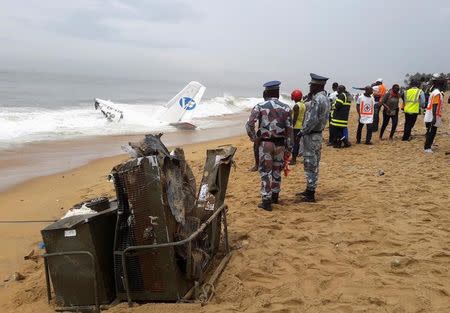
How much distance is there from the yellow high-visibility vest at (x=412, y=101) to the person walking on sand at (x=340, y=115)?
162 cm

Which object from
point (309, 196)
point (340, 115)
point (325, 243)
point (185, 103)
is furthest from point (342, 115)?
point (185, 103)

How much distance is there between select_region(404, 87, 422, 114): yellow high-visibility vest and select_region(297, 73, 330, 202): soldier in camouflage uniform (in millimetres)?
5843

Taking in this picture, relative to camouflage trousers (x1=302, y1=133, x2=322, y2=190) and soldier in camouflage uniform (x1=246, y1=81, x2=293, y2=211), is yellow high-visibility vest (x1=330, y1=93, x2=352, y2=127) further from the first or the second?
soldier in camouflage uniform (x1=246, y1=81, x2=293, y2=211)

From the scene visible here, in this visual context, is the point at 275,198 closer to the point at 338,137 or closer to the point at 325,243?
the point at 325,243

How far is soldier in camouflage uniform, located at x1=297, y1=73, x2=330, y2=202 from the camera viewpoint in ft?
20.5

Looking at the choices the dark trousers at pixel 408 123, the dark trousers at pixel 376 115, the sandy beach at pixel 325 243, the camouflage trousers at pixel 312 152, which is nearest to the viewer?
the sandy beach at pixel 325 243

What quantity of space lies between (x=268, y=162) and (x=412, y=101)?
674cm

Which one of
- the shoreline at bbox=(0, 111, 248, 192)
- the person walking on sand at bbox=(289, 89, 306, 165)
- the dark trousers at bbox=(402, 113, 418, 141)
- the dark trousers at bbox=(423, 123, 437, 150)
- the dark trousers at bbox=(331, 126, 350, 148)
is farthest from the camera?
the dark trousers at bbox=(402, 113, 418, 141)

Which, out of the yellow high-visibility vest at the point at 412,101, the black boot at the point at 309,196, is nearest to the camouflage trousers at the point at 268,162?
the black boot at the point at 309,196

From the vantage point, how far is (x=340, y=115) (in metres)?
10.8

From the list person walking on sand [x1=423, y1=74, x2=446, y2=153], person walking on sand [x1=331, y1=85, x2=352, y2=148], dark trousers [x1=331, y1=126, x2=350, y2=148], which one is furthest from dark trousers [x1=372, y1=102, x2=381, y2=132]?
person walking on sand [x1=423, y1=74, x2=446, y2=153]

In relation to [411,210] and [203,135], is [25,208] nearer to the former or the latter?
[411,210]

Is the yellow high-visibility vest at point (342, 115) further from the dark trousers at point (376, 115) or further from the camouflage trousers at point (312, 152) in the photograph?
the camouflage trousers at point (312, 152)

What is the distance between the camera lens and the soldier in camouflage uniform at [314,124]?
20.5ft
